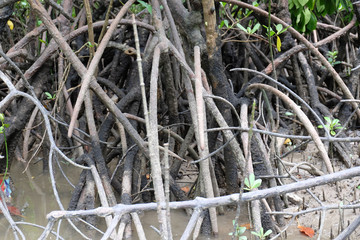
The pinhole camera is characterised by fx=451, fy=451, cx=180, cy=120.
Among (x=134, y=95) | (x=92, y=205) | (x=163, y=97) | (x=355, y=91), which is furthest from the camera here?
(x=355, y=91)

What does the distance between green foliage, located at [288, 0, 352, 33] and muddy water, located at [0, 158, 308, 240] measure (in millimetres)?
1154

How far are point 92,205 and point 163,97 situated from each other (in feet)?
3.53

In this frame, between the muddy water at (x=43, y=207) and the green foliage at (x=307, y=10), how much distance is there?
115 centimetres

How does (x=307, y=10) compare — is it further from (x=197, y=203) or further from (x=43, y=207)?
(x=43, y=207)

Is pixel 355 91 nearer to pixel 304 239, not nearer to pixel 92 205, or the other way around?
pixel 304 239

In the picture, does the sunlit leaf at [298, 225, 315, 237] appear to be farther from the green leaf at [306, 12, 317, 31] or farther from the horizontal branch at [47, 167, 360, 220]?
the green leaf at [306, 12, 317, 31]

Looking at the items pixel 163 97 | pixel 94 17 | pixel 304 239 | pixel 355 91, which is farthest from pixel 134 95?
pixel 355 91

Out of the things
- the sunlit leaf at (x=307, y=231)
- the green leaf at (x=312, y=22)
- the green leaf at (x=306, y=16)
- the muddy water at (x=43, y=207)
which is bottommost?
the sunlit leaf at (x=307, y=231)

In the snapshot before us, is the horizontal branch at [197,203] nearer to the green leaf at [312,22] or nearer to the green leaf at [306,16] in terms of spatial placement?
the green leaf at [306,16]

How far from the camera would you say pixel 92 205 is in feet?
7.43

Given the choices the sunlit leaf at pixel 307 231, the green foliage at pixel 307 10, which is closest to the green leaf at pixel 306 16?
the green foliage at pixel 307 10

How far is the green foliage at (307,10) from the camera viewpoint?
2.35 m

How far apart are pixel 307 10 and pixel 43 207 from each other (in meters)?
1.91

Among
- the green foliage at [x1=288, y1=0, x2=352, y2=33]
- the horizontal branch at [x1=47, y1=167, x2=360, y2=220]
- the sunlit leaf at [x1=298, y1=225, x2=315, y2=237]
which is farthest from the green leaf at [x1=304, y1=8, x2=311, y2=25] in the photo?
the horizontal branch at [x1=47, y1=167, x2=360, y2=220]
